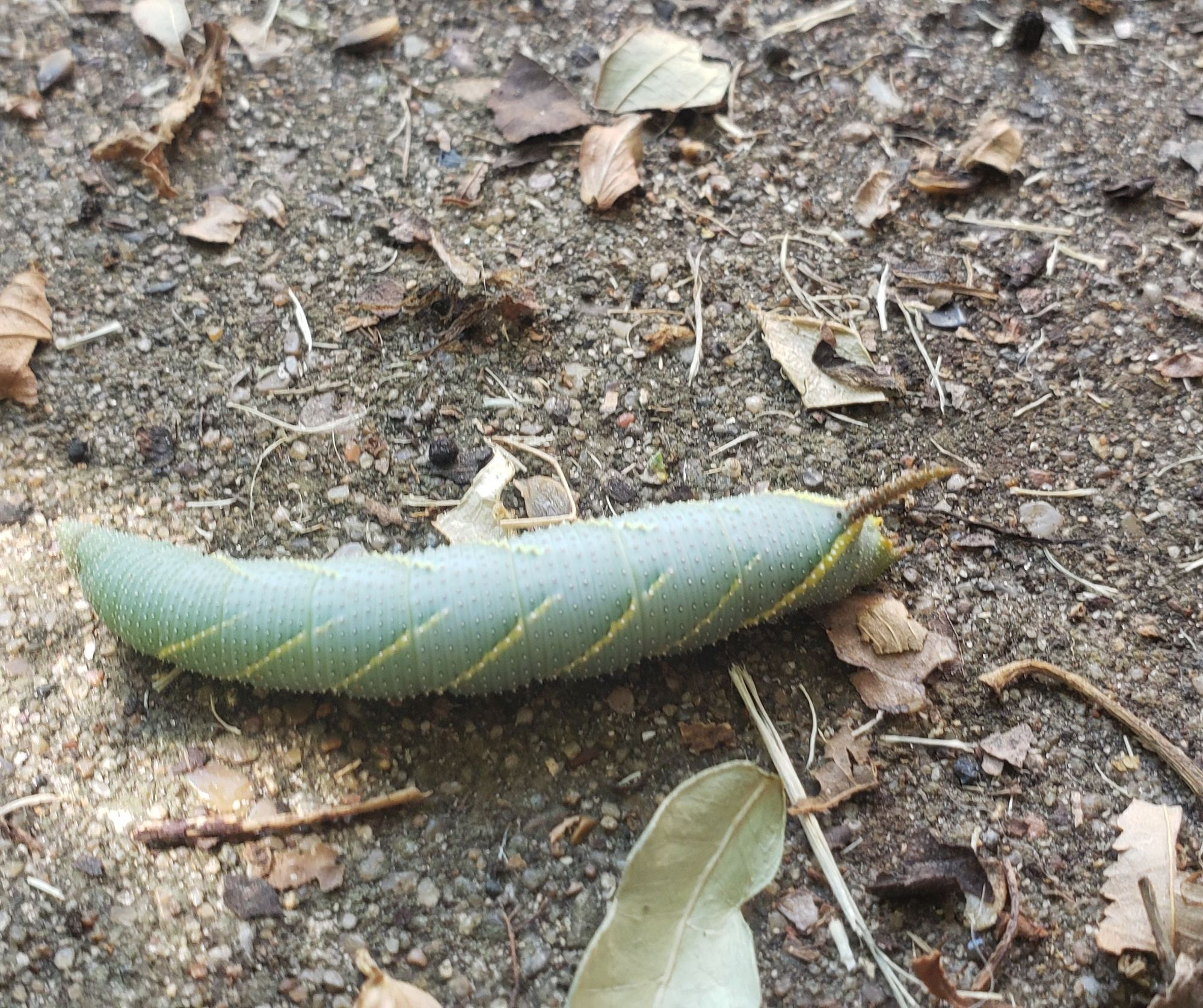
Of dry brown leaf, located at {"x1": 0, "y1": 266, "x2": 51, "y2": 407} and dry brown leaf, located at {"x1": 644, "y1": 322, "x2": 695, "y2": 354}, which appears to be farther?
dry brown leaf, located at {"x1": 644, "y1": 322, "x2": 695, "y2": 354}

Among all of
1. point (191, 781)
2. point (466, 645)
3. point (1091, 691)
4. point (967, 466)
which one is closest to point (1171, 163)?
point (967, 466)

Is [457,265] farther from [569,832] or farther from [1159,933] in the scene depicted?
[1159,933]

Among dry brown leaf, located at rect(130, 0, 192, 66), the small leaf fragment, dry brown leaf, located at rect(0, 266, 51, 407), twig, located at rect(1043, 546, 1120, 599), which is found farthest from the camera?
dry brown leaf, located at rect(130, 0, 192, 66)

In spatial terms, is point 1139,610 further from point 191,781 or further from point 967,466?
point 191,781

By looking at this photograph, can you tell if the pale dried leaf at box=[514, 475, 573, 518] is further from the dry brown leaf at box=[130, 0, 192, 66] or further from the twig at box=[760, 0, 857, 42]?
the dry brown leaf at box=[130, 0, 192, 66]

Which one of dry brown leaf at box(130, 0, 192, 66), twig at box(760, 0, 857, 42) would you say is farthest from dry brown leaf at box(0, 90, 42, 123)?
twig at box(760, 0, 857, 42)

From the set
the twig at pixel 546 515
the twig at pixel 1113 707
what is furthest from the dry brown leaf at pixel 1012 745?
the twig at pixel 546 515
